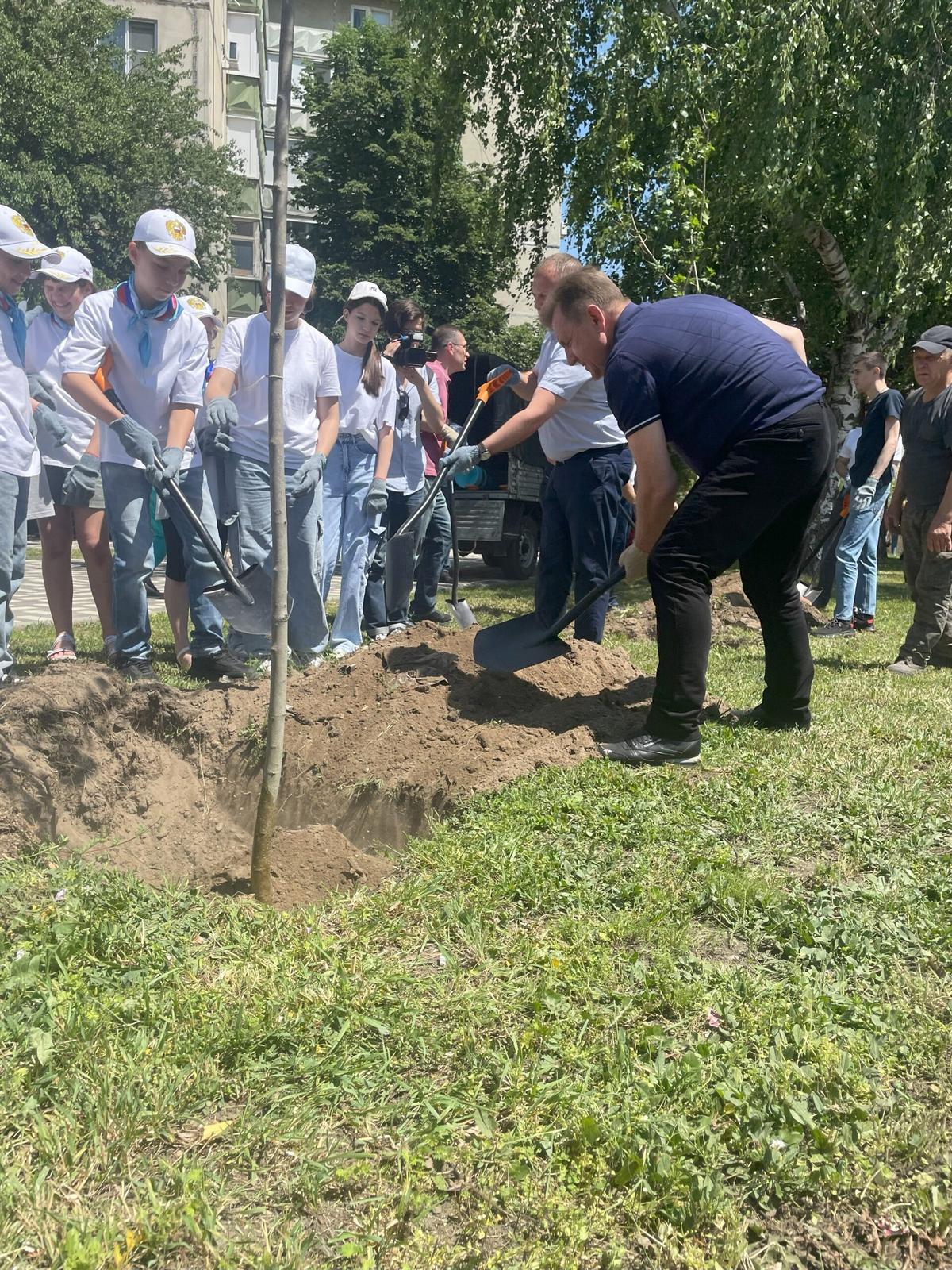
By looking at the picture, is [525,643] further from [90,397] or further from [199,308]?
[199,308]

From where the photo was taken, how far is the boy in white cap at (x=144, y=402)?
580cm

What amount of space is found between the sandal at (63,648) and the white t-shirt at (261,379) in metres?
1.55

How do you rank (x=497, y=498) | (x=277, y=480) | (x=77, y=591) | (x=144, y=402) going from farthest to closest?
(x=497, y=498) < (x=77, y=591) < (x=144, y=402) < (x=277, y=480)

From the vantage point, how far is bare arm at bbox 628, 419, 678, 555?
4.15 meters

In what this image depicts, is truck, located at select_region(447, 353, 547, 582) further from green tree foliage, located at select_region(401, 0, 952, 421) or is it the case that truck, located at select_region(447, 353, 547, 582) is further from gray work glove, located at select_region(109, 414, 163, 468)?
gray work glove, located at select_region(109, 414, 163, 468)

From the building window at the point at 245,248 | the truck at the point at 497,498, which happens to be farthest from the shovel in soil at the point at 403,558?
the building window at the point at 245,248

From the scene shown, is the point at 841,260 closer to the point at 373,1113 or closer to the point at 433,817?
the point at 433,817

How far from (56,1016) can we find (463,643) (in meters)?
3.48

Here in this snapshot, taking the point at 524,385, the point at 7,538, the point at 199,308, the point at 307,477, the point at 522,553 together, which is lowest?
the point at 522,553

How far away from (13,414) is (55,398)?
4.88 feet

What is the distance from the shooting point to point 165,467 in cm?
590

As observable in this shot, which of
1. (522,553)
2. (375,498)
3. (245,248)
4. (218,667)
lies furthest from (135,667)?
(245,248)

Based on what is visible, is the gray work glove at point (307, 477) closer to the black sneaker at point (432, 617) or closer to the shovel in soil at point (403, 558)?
the shovel in soil at point (403, 558)

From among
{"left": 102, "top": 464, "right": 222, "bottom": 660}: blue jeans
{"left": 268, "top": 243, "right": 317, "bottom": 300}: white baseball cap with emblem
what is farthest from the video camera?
{"left": 102, "top": 464, "right": 222, "bottom": 660}: blue jeans
